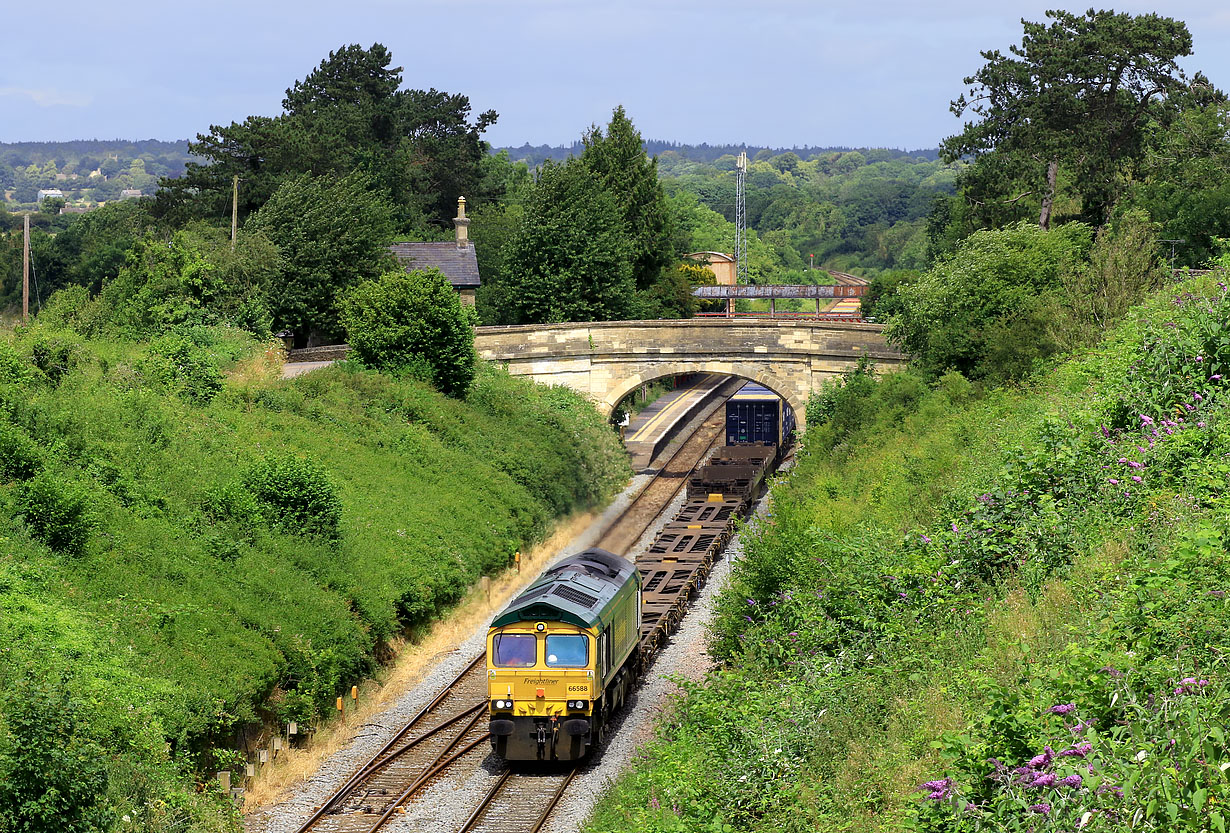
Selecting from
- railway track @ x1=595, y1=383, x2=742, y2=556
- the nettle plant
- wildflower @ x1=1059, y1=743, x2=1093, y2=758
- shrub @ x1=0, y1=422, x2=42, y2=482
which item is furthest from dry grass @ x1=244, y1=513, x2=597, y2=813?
wildflower @ x1=1059, y1=743, x2=1093, y2=758

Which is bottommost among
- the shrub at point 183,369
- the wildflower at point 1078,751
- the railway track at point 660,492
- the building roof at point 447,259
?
the railway track at point 660,492

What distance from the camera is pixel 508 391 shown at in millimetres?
49031

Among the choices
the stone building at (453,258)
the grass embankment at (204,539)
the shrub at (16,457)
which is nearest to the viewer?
the grass embankment at (204,539)

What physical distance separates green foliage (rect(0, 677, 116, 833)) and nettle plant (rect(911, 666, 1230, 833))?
10.9 metres

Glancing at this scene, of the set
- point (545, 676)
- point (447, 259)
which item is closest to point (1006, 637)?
point (545, 676)

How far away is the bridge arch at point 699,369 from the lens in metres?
52.6

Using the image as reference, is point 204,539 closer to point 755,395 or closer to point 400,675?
point 400,675

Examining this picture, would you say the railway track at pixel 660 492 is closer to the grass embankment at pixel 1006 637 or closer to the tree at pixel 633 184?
the tree at pixel 633 184

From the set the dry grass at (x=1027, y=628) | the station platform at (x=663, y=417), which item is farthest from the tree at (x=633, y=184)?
the dry grass at (x=1027, y=628)

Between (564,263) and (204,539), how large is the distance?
33018 millimetres

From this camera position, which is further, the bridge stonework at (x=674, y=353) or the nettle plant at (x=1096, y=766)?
the bridge stonework at (x=674, y=353)

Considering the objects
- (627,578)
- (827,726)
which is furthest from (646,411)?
(827,726)

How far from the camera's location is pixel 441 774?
23.0m

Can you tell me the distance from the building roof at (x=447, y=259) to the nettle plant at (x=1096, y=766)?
4909 centimetres
